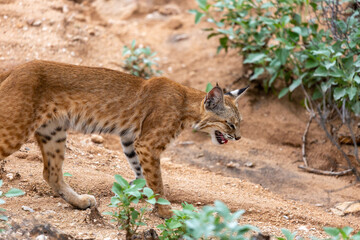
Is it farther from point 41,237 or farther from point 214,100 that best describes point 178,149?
point 41,237

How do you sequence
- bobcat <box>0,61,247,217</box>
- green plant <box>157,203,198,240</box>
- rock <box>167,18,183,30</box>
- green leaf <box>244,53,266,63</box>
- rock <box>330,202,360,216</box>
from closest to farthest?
1. green plant <box>157,203,198,240</box>
2. bobcat <box>0,61,247,217</box>
3. rock <box>330,202,360,216</box>
4. green leaf <box>244,53,266,63</box>
5. rock <box>167,18,183,30</box>

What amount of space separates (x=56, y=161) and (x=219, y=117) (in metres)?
1.92

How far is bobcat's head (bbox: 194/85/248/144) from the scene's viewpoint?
19.2ft

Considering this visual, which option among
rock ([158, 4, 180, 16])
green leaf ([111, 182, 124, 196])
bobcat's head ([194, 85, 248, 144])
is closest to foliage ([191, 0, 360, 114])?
bobcat's head ([194, 85, 248, 144])

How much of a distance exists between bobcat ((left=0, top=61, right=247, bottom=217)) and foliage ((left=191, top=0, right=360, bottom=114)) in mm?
1830

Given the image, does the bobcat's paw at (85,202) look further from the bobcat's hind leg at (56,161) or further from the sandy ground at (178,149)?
the sandy ground at (178,149)

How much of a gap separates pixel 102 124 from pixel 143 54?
4.02 m

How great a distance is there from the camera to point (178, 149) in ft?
27.2

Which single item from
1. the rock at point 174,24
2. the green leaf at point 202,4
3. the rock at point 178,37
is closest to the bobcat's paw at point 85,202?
the green leaf at point 202,4

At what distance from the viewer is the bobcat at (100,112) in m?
4.93

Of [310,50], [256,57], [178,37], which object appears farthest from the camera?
[178,37]

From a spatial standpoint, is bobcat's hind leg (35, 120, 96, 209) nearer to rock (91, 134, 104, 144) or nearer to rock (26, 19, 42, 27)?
rock (91, 134, 104, 144)

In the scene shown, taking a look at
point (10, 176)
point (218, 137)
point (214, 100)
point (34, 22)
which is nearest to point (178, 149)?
point (218, 137)

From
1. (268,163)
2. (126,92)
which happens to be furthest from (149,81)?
(268,163)
